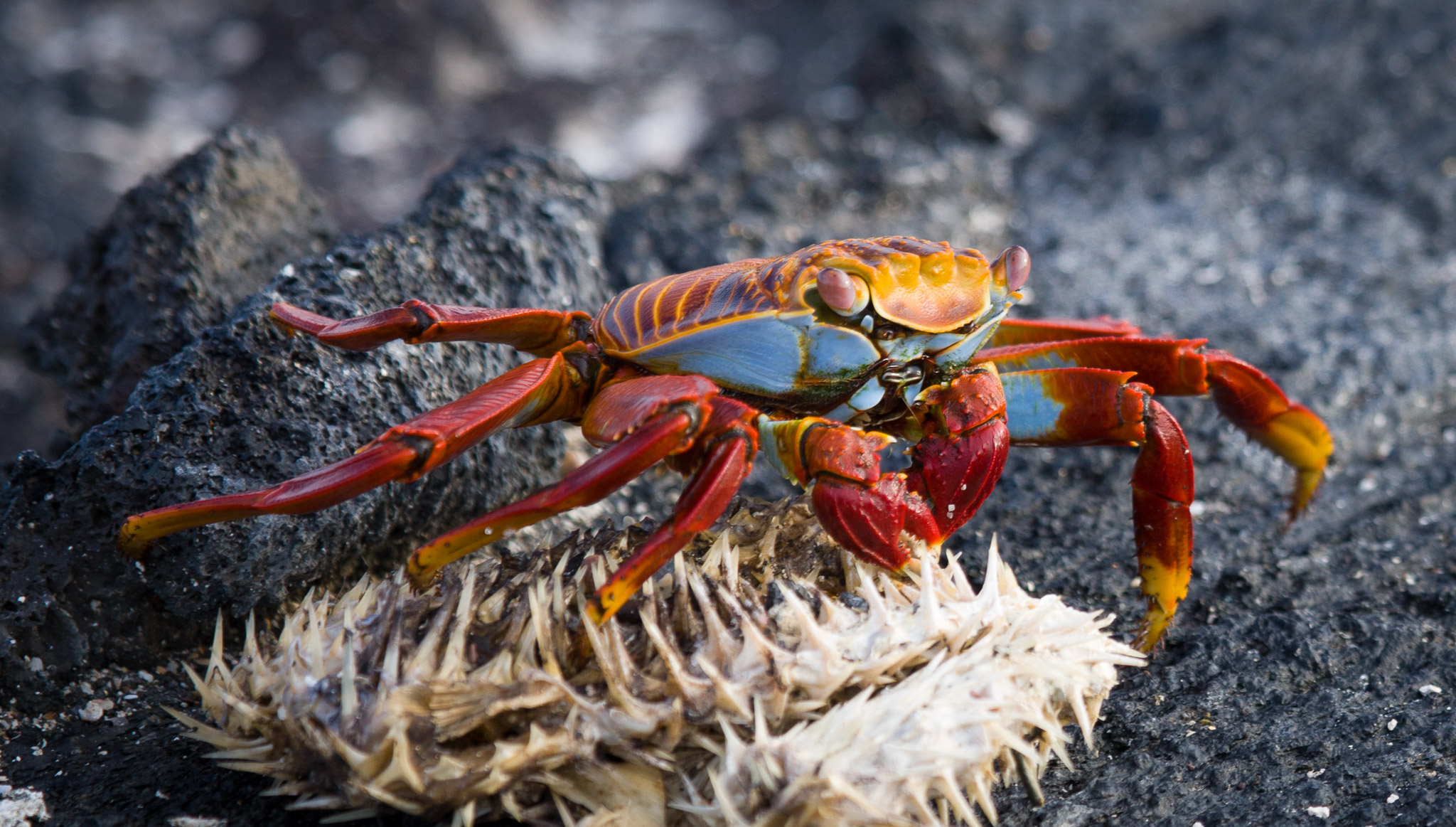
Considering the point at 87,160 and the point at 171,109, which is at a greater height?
the point at 171,109

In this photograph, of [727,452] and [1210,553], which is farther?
[1210,553]

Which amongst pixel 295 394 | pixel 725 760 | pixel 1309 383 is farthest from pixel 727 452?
pixel 1309 383

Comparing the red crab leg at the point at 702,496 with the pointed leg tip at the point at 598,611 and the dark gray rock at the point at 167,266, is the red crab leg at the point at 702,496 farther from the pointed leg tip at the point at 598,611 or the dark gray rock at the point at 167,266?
the dark gray rock at the point at 167,266

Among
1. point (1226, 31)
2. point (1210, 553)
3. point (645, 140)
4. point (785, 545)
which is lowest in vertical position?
point (1210, 553)

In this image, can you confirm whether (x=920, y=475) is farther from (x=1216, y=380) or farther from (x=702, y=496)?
(x=1216, y=380)

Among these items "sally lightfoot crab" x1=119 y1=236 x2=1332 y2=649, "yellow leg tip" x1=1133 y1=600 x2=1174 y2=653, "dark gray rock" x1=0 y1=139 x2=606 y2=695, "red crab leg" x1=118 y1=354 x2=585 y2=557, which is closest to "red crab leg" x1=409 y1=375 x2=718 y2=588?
"sally lightfoot crab" x1=119 y1=236 x2=1332 y2=649

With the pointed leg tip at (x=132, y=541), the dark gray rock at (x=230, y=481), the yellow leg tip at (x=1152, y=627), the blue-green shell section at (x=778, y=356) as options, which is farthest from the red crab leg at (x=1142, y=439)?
the pointed leg tip at (x=132, y=541)

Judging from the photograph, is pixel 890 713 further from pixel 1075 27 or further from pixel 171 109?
pixel 171 109
